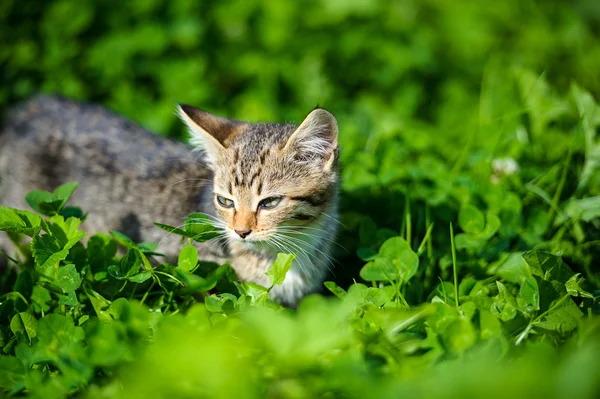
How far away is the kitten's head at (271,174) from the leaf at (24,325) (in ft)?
3.25

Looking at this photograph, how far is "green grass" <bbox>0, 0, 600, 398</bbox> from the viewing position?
188 cm

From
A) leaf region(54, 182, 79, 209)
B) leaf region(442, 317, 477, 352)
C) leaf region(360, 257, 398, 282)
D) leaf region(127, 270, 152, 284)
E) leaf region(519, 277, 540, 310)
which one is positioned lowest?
leaf region(127, 270, 152, 284)

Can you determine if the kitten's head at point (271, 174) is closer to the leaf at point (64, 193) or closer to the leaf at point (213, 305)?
the leaf at point (213, 305)

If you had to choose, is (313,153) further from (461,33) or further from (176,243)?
(461,33)

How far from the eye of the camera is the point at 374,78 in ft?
17.6

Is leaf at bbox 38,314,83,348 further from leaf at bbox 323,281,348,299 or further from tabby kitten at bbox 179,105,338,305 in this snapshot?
leaf at bbox 323,281,348,299

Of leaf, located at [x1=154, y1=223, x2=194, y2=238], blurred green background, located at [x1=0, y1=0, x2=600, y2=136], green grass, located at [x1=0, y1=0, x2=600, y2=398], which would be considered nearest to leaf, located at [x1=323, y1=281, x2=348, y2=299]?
green grass, located at [x1=0, y1=0, x2=600, y2=398]

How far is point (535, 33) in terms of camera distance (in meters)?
5.96

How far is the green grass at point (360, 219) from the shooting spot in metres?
1.88

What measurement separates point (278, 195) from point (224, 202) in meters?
0.32

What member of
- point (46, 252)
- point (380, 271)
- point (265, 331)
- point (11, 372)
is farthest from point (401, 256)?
point (11, 372)

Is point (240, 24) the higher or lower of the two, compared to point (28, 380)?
higher

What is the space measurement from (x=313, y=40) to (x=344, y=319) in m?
3.69

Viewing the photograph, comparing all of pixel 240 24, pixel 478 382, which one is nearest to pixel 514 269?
pixel 478 382
